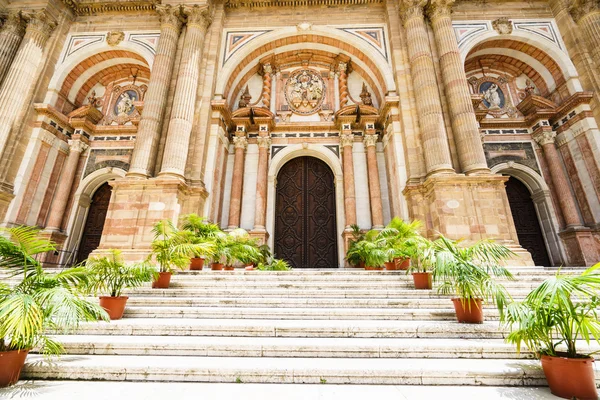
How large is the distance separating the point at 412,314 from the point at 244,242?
208 inches

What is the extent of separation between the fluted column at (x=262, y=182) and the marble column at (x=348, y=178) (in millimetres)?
3235

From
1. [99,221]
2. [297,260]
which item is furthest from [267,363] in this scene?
[99,221]

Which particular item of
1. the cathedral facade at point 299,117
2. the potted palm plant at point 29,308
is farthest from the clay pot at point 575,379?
the cathedral facade at point 299,117

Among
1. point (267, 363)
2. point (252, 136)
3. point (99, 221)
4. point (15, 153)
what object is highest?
point (252, 136)

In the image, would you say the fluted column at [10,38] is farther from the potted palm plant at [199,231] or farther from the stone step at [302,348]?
the stone step at [302,348]

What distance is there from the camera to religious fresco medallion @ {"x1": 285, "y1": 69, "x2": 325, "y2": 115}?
515 inches

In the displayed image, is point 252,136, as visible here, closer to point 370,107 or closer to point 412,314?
point 370,107

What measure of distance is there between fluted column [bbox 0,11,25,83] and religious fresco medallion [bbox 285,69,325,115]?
1081 centimetres

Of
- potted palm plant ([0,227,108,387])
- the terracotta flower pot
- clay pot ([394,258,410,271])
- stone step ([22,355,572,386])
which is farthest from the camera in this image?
clay pot ([394,258,410,271])

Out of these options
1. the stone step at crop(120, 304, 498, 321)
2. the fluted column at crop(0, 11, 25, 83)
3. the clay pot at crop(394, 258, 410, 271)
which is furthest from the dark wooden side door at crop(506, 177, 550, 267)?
the fluted column at crop(0, 11, 25, 83)

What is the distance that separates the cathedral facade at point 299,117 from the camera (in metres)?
9.74

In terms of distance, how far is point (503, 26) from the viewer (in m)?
11.7

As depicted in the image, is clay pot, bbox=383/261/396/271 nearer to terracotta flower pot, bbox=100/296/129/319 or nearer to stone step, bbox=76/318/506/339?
stone step, bbox=76/318/506/339

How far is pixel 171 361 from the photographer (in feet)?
9.11
